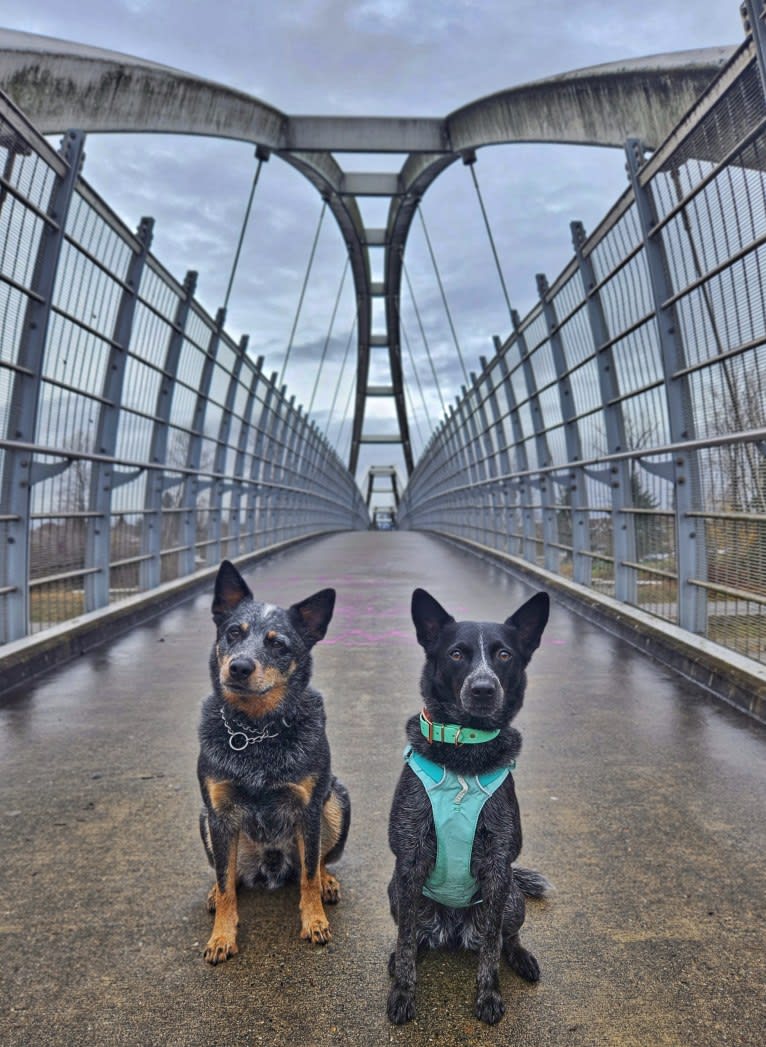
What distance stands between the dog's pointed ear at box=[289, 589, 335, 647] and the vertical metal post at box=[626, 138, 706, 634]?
411 cm

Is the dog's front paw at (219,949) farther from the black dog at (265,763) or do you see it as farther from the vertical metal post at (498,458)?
the vertical metal post at (498,458)

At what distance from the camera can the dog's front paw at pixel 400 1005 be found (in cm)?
172

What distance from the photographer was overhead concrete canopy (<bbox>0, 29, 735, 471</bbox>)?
9344 millimetres

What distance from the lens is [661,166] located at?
5.74m

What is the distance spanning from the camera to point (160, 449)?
9.32 m

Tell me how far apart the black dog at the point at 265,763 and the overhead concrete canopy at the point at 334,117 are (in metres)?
6.07

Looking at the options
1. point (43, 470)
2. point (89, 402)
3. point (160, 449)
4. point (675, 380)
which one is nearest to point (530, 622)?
point (675, 380)

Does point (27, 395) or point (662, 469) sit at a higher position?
point (27, 395)

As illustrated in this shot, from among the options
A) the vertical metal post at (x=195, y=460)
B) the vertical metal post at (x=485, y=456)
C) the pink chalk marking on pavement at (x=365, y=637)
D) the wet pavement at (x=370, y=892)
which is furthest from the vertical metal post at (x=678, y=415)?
the vertical metal post at (x=485, y=456)

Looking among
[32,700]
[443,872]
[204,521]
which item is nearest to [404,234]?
[204,521]

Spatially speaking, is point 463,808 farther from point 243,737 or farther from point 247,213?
point 247,213

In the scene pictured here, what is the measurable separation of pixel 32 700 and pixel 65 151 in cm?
452

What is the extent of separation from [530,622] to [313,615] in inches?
27.8

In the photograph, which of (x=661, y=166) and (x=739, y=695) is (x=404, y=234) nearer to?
(x=661, y=166)
